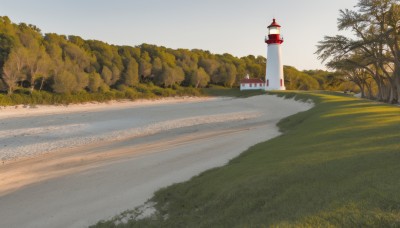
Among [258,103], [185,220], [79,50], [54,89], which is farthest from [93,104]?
[185,220]

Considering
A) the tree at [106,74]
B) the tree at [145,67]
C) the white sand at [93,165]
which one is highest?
the tree at [145,67]

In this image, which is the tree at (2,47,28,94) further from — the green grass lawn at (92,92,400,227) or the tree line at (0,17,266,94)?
the green grass lawn at (92,92,400,227)

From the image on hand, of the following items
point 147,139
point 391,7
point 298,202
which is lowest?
point 147,139

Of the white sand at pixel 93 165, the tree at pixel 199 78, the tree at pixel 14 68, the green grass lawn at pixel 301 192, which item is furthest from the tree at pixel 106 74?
the green grass lawn at pixel 301 192

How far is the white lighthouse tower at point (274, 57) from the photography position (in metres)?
70.5

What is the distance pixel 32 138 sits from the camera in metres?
21.5

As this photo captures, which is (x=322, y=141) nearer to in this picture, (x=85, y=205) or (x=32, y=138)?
(x=85, y=205)

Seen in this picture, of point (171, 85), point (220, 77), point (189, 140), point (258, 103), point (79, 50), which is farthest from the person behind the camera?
point (220, 77)

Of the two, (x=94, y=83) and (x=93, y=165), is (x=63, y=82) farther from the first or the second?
(x=93, y=165)

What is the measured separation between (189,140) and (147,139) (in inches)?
135

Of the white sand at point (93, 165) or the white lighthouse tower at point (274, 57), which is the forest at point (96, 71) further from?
the white sand at point (93, 165)

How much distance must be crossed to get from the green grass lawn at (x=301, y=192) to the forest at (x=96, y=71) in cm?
4658

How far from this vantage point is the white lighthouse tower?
70.5 metres

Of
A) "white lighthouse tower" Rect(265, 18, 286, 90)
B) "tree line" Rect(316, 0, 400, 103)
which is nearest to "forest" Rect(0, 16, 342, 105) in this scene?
"white lighthouse tower" Rect(265, 18, 286, 90)
